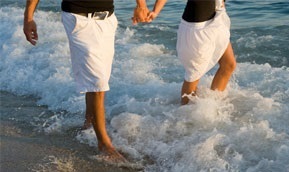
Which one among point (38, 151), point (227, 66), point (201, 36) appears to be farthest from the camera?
point (227, 66)

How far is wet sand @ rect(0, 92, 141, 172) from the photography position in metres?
3.71

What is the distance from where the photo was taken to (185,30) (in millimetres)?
4191

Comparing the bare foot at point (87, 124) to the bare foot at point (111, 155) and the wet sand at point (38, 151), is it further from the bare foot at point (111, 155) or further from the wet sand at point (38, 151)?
the bare foot at point (111, 155)

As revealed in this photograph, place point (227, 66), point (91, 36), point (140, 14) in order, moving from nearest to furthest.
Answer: point (91, 36)
point (140, 14)
point (227, 66)

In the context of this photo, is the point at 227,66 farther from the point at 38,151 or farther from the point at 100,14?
the point at 38,151

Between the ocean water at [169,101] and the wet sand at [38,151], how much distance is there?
13 cm

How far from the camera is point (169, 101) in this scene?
4934 millimetres

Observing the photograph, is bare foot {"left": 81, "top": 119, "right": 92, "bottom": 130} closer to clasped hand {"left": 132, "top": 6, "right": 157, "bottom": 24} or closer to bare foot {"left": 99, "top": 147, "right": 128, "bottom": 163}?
bare foot {"left": 99, "top": 147, "right": 128, "bottom": 163}

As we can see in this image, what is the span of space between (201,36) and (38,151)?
172 centimetres

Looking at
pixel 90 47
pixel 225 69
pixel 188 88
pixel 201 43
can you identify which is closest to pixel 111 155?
pixel 90 47

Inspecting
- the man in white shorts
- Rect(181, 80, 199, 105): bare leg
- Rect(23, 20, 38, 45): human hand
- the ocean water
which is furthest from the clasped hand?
the ocean water

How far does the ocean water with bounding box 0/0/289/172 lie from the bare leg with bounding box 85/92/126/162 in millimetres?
138

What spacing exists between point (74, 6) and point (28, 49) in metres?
4.58

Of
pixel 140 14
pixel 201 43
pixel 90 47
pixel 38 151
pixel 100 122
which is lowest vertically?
pixel 38 151
